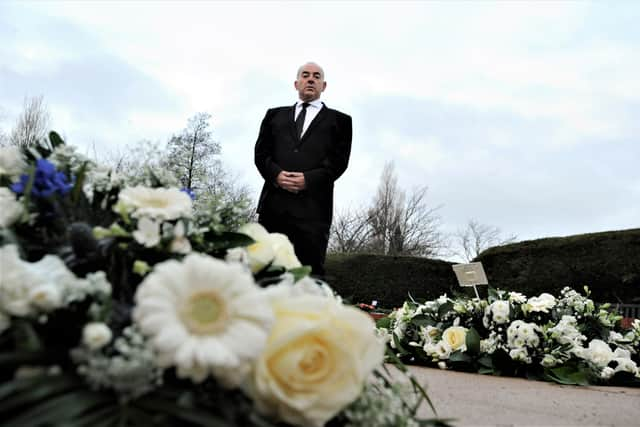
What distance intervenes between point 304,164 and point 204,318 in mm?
3109

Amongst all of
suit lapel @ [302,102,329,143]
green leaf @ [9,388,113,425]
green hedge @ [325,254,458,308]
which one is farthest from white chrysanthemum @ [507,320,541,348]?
green hedge @ [325,254,458,308]

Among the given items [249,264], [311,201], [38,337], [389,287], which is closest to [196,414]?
[38,337]

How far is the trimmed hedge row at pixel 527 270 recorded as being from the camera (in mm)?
8695

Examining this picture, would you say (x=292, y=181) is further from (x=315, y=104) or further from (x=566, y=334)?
(x=566, y=334)

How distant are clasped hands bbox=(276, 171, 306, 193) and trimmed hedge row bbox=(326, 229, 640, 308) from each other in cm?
396

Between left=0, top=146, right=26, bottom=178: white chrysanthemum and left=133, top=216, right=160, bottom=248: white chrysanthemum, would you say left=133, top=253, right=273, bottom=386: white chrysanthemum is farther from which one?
left=0, top=146, right=26, bottom=178: white chrysanthemum

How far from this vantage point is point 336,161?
386cm

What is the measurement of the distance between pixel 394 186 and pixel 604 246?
731 inches

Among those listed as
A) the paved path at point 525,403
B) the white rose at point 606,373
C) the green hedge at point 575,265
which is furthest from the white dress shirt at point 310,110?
the green hedge at point 575,265

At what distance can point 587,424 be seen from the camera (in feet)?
7.55

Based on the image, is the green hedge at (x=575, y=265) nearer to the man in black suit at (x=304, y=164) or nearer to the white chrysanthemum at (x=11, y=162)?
the man in black suit at (x=304, y=164)

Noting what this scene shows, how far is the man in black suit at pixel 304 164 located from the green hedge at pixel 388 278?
25.1 ft

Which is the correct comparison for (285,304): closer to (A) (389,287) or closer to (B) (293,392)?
(B) (293,392)

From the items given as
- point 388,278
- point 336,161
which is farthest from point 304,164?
point 388,278
